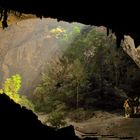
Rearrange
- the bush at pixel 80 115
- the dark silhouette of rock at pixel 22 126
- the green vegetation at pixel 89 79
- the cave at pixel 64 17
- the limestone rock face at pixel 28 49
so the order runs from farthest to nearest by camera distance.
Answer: the limestone rock face at pixel 28 49, the green vegetation at pixel 89 79, the bush at pixel 80 115, the dark silhouette of rock at pixel 22 126, the cave at pixel 64 17

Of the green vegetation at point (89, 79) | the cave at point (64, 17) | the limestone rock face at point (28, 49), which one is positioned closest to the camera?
the cave at point (64, 17)

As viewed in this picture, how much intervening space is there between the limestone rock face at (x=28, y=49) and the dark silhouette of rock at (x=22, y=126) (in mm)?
22611

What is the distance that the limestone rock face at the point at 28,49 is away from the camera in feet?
105

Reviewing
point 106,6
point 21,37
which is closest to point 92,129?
point 106,6

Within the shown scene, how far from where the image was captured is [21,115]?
786 cm

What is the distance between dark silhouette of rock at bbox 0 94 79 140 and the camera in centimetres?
720

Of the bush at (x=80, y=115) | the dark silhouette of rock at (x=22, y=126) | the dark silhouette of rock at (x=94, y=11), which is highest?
the dark silhouette of rock at (x=94, y=11)

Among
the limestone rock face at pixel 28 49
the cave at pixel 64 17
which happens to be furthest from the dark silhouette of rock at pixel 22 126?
the limestone rock face at pixel 28 49

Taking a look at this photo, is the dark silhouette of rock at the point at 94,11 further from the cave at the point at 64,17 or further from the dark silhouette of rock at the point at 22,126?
the dark silhouette of rock at the point at 22,126

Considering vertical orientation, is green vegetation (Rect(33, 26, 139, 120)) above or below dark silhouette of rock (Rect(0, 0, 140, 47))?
below

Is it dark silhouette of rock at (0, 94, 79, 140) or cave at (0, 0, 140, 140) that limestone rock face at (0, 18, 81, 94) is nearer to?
cave at (0, 0, 140, 140)

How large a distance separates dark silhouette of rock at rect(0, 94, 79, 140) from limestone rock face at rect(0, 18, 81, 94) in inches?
890

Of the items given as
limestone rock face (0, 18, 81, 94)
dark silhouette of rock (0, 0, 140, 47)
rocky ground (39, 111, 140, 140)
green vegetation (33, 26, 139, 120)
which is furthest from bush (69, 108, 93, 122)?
dark silhouette of rock (0, 0, 140, 47)

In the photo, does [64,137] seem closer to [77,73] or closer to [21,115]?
[21,115]
